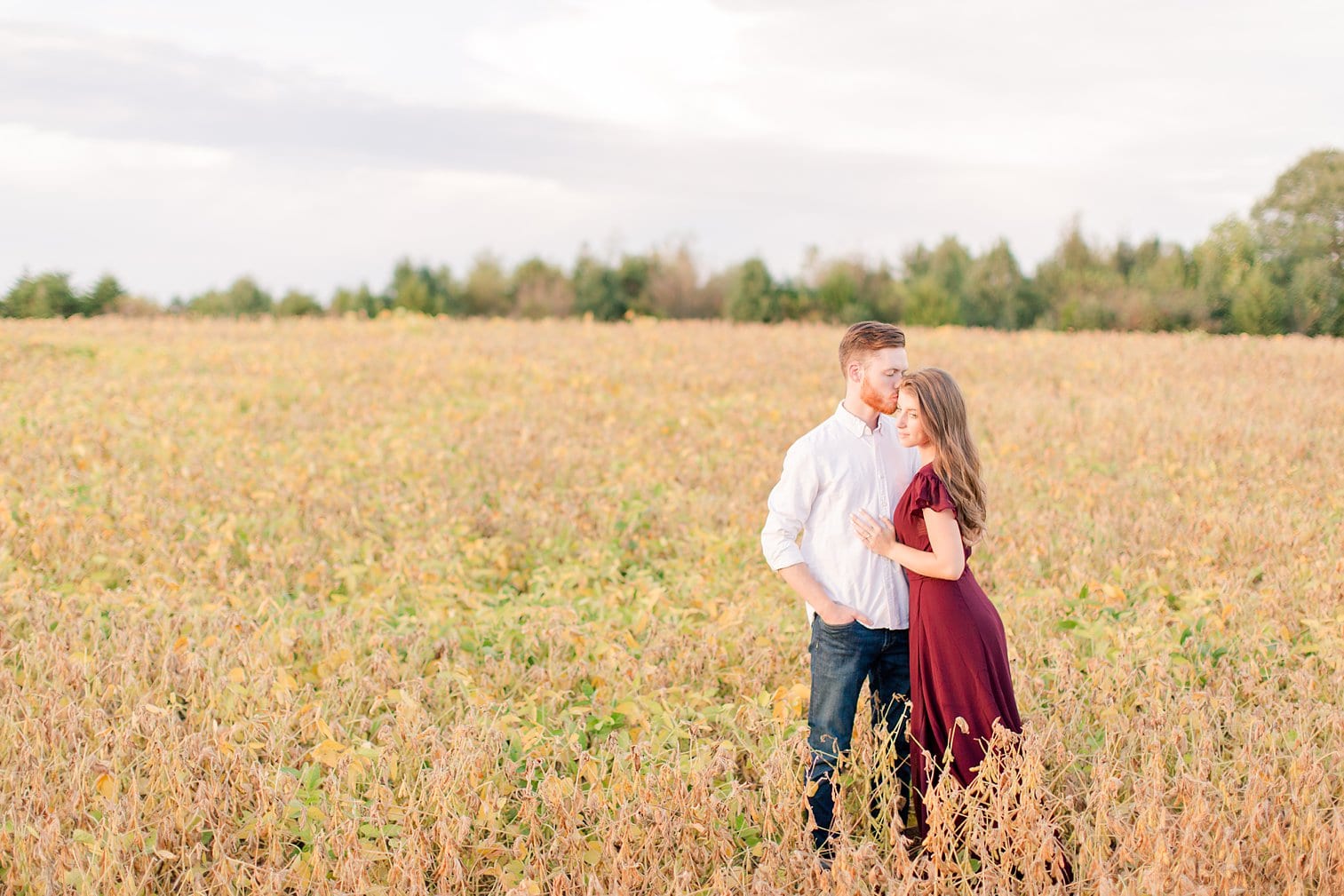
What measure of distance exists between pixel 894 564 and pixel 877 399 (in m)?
0.59

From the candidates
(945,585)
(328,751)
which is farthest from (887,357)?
(328,751)

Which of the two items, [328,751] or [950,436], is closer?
[950,436]

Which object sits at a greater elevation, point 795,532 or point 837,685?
point 795,532

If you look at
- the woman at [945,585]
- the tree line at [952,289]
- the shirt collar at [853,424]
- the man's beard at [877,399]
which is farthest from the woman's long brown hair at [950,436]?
the tree line at [952,289]

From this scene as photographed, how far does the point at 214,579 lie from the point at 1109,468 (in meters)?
7.62

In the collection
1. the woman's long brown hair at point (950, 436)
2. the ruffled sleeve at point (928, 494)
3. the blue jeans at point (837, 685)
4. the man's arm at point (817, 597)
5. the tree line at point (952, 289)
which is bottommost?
the blue jeans at point (837, 685)

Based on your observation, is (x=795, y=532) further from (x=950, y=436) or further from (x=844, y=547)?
(x=950, y=436)

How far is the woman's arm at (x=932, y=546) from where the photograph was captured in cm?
320

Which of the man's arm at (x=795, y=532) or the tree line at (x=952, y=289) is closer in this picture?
the man's arm at (x=795, y=532)

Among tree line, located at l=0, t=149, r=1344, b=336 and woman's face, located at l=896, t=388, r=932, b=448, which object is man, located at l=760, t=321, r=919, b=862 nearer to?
woman's face, located at l=896, t=388, r=932, b=448

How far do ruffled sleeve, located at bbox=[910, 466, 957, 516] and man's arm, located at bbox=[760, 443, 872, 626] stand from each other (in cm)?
33

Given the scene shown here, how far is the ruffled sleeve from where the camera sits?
322 cm

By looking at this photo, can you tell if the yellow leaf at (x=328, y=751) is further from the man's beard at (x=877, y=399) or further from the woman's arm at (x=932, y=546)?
the man's beard at (x=877, y=399)

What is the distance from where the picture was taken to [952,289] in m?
38.6
